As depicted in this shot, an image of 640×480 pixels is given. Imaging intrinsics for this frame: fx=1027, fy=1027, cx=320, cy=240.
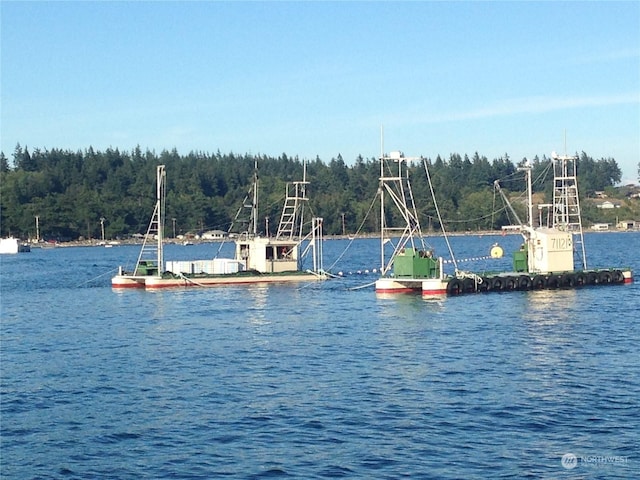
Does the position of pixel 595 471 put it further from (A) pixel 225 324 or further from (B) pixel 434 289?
(B) pixel 434 289

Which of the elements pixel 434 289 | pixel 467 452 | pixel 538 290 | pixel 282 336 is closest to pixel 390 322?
pixel 282 336

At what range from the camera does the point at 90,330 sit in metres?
63.0

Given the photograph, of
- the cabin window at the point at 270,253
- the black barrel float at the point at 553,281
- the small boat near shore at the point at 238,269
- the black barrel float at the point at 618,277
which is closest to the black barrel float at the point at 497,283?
the black barrel float at the point at 553,281

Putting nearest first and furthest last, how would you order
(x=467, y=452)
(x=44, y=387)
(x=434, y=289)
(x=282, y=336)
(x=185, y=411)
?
(x=467, y=452), (x=185, y=411), (x=44, y=387), (x=282, y=336), (x=434, y=289)

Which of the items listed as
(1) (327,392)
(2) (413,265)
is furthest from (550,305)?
(1) (327,392)

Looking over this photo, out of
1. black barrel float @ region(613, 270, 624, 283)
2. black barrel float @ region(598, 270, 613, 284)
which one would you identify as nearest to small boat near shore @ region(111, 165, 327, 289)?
black barrel float @ region(598, 270, 613, 284)

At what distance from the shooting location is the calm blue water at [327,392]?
30719mm

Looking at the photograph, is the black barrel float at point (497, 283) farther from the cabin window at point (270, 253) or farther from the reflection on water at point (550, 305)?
the cabin window at point (270, 253)

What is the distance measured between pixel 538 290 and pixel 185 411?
50.0 meters

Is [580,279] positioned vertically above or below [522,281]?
below

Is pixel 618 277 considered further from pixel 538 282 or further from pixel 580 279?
pixel 538 282

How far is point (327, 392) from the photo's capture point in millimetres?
39969

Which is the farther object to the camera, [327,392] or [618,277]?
[618,277]

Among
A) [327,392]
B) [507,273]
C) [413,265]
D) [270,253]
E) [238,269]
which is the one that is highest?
[270,253]
